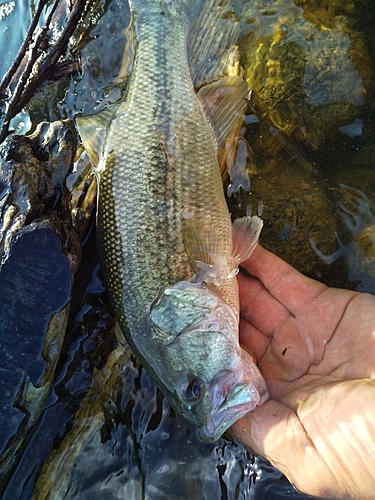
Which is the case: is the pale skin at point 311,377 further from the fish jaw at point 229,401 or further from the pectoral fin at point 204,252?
the pectoral fin at point 204,252

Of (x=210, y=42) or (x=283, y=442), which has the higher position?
(x=210, y=42)

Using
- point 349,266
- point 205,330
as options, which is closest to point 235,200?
point 349,266

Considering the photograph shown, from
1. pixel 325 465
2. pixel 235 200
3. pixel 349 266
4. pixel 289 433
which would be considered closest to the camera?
pixel 325 465

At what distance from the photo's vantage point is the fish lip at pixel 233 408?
119 inches

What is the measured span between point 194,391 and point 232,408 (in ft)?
1.03

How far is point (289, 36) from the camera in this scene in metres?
4.30

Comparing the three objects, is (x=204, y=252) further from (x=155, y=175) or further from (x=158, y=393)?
(x=158, y=393)

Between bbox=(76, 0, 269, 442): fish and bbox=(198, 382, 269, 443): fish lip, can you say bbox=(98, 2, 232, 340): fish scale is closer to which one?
bbox=(76, 0, 269, 442): fish

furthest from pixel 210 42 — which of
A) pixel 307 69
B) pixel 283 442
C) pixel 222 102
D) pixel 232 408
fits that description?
pixel 283 442

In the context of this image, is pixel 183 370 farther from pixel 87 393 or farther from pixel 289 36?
pixel 289 36

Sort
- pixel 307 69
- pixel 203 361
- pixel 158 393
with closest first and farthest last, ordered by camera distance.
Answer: pixel 203 361, pixel 158 393, pixel 307 69

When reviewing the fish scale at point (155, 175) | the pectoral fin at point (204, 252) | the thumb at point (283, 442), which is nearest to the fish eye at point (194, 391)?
the thumb at point (283, 442)

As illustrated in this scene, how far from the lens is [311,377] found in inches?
134

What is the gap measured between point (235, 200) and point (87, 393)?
2238 mm
